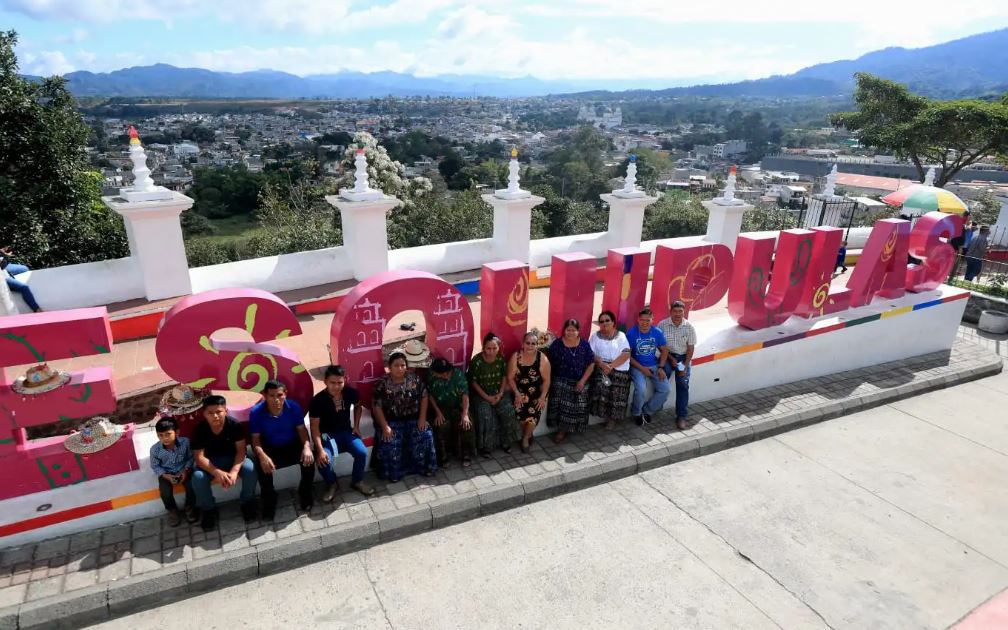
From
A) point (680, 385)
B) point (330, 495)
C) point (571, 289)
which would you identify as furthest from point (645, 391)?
point (330, 495)

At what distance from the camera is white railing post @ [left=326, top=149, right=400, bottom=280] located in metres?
8.36

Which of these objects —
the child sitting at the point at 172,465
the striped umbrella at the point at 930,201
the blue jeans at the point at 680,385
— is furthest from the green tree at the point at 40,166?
the striped umbrella at the point at 930,201

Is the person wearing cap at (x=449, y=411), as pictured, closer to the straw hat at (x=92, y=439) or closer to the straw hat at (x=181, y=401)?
the straw hat at (x=181, y=401)

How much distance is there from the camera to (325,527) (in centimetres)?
495

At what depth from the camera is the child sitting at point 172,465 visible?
15.2ft

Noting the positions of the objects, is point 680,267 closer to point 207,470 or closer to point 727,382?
point 727,382

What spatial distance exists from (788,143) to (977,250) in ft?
503

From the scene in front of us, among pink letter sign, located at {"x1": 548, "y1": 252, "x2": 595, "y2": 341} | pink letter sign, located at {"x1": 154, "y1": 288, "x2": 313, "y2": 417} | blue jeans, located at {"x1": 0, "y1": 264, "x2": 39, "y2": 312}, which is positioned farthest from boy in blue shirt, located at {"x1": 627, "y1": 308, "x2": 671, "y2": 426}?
blue jeans, located at {"x1": 0, "y1": 264, "x2": 39, "y2": 312}

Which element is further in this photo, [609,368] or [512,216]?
[512,216]

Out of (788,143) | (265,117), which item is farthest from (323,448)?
(788,143)

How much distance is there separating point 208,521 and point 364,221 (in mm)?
4834

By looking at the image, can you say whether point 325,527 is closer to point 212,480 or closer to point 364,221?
point 212,480

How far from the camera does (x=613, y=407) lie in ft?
21.4

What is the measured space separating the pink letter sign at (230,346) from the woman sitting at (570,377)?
8.08ft
